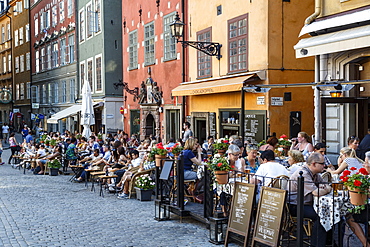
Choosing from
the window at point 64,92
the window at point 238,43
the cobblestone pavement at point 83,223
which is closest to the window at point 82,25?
the window at point 64,92

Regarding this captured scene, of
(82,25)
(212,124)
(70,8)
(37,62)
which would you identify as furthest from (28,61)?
(212,124)

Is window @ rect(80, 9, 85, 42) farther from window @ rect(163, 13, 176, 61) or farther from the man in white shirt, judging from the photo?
the man in white shirt

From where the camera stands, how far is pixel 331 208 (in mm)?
6820

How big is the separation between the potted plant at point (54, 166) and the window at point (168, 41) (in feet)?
22.4

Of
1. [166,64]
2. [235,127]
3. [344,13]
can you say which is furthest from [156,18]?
[344,13]

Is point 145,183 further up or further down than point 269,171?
further down

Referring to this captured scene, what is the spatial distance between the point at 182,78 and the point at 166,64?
1834mm

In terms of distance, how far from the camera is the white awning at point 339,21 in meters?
12.1

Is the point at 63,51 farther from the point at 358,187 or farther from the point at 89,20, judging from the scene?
the point at 358,187

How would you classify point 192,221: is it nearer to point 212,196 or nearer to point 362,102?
point 212,196

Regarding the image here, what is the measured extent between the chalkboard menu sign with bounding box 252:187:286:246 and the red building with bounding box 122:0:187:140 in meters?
14.8

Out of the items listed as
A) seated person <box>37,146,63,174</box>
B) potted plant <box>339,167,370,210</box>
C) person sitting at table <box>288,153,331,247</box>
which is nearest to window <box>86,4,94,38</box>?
seated person <box>37,146,63,174</box>

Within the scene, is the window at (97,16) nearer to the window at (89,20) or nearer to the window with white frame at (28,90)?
the window at (89,20)

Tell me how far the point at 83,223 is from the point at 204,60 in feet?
36.9
